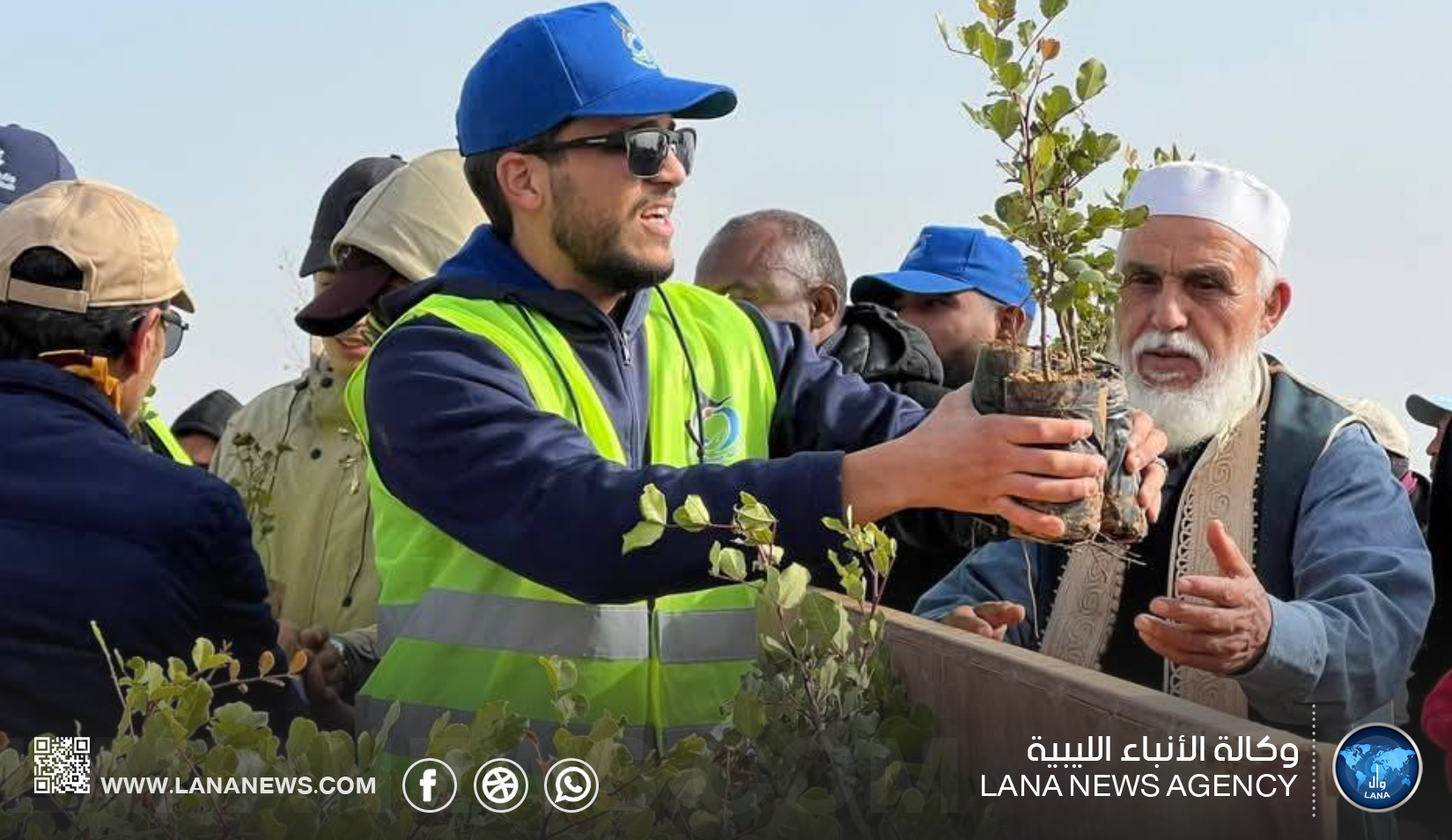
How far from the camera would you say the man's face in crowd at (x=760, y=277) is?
6934mm

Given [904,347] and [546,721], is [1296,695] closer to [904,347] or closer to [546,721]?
[546,721]

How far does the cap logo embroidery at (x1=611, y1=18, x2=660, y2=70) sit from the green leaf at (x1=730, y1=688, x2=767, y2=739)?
60.4 inches

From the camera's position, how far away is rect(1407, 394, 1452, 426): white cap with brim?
601 cm

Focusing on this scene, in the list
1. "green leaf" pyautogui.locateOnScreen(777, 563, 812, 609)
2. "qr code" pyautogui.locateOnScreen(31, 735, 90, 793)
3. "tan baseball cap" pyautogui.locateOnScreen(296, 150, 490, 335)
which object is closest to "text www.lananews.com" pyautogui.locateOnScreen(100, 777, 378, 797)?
"qr code" pyautogui.locateOnScreen(31, 735, 90, 793)

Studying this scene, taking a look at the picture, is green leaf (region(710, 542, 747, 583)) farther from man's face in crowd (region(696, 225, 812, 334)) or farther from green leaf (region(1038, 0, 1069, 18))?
man's face in crowd (region(696, 225, 812, 334))

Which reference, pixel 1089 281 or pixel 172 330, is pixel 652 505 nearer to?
pixel 1089 281

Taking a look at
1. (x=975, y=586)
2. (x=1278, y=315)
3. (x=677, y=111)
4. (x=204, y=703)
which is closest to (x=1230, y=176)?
(x=1278, y=315)

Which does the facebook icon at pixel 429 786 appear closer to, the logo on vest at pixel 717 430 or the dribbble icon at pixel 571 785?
the dribbble icon at pixel 571 785

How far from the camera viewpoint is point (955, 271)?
7.19m

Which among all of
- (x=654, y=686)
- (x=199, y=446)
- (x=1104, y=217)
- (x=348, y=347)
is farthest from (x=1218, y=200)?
(x=199, y=446)

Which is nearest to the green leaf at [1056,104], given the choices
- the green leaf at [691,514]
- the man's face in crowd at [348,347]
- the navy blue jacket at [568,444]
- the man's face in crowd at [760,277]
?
the navy blue jacket at [568,444]

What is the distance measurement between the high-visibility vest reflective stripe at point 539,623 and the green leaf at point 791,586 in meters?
0.80

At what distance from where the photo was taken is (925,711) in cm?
300

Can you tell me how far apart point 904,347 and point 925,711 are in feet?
10.7
